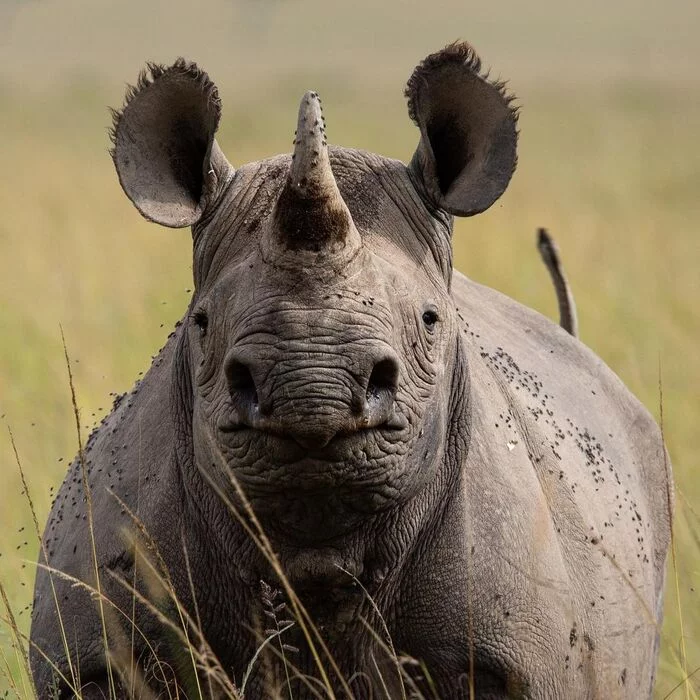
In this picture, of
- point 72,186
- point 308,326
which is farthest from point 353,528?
point 72,186

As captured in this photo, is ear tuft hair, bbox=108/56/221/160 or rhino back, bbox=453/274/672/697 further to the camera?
rhino back, bbox=453/274/672/697

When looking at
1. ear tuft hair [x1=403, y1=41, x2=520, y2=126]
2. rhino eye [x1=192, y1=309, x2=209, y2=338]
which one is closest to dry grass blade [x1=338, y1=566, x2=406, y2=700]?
rhino eye [x1=192, y1=309, x2=209, y2=338]

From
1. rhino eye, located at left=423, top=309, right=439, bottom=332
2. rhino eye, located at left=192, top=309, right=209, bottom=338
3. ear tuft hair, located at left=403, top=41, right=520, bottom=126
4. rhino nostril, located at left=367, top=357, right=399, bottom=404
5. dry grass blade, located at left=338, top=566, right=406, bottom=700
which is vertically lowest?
dry grass blade, located at left=338, top=566, right=406, bottom=700

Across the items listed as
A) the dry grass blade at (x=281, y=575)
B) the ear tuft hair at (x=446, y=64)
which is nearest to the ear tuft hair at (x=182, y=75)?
the ear tuft hair at (x=446, y=64)

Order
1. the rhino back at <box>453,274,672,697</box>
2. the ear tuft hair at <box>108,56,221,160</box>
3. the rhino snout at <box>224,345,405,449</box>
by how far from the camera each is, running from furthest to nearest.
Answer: the rhino back at <box>453,274,672,697</box> < the ear tuft hair at <box>108,56,221,160</box> < the rhino snout at <box>224,345,405,449</box>

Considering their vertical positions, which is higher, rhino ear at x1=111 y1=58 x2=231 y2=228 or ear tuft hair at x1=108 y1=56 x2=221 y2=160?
ear tuft hair at x1=108 y1=56 x2=221 y2=160

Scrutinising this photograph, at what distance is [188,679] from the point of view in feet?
16.6

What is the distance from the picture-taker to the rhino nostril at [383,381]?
4.26 meters

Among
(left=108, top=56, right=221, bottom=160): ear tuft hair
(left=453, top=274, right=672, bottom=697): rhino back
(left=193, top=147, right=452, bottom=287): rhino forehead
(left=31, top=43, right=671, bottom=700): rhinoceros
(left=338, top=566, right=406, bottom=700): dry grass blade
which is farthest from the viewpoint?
(left=453, top=274, right=672, bottom=697): rhino back

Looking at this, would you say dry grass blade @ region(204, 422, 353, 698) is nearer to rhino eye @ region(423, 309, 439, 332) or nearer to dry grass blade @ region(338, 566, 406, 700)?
dry grass blade @ region(338, 566, 406, 700)

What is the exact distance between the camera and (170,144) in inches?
203

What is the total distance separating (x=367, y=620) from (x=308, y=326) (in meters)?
1.14

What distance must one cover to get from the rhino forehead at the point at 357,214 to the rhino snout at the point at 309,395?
585 millimetres

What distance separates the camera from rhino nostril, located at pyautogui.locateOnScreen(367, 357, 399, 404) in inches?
168
